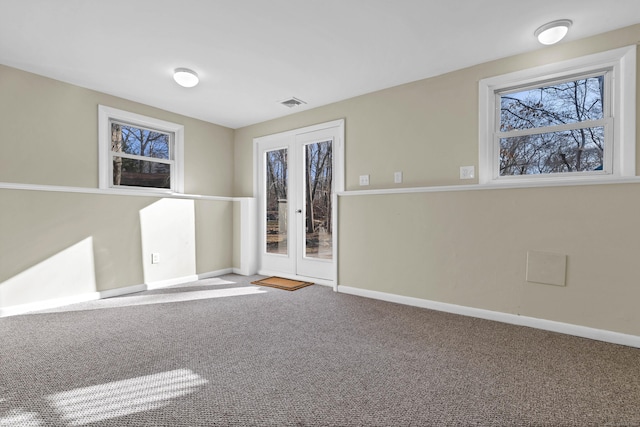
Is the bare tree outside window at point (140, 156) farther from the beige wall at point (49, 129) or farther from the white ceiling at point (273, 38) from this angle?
the white ceiling at point (273, 38)

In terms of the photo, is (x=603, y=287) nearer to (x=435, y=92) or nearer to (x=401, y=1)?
(x=435, y=92)

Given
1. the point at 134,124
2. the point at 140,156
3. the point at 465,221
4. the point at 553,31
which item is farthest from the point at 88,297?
the point at 553,31

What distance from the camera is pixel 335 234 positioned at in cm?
371

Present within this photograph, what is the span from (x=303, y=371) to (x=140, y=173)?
130 inches

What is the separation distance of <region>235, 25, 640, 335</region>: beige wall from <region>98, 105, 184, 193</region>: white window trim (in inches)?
76.5

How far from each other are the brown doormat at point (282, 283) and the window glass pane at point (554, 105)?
275cm

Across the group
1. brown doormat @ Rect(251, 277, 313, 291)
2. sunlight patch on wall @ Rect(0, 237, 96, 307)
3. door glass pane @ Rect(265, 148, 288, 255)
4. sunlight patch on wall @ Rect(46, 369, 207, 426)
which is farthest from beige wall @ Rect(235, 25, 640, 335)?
sunlight patch on wall @ Rect(0, 237, 96, 307)

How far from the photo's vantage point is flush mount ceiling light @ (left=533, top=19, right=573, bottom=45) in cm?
223

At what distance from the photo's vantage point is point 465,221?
2.84m

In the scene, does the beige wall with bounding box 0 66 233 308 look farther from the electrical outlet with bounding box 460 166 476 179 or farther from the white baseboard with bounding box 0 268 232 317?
the electrical outlet with bounding box 460 166 476 179

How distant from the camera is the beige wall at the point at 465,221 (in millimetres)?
2291

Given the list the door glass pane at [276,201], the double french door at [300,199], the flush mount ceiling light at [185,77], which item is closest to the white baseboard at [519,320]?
the double french door at [300,199]

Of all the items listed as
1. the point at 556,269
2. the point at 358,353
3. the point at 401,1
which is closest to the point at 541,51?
the point at 401,1

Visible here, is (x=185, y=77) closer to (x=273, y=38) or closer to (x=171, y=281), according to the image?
(x=273, y=38)
